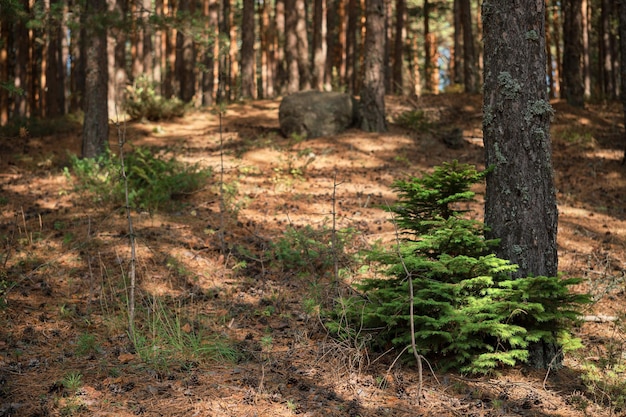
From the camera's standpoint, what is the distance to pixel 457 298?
442 cm

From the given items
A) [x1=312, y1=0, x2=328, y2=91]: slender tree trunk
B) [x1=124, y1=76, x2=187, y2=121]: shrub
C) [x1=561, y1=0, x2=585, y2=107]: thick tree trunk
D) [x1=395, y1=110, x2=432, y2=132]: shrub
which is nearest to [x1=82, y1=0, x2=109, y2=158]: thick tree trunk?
[x1=124, y1=76, x2=187, y2=121]: shrub

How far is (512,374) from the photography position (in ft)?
14.6

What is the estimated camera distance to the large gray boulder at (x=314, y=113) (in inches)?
523

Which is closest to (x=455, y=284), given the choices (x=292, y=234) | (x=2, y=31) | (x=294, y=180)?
(x=292, y=234)

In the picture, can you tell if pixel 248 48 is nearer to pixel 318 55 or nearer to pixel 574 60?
pixel 318 55

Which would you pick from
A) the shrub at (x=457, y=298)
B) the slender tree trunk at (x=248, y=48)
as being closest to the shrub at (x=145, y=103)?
the slender tree trunk at (x=248, y=48)

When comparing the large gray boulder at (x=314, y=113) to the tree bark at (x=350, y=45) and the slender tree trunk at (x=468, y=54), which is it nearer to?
the slender tree trunk at (x=468, y=54)

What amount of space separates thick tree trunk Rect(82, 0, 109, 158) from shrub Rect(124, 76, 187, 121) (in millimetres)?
4005

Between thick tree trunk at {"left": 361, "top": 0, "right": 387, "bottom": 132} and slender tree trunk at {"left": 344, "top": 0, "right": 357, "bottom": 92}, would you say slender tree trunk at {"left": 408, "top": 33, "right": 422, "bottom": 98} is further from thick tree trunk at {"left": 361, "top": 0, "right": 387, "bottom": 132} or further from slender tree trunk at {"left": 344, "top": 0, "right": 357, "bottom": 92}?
thick tree trunk at {"left": 361, "top": 0, "right": 387, "bottom": 132}

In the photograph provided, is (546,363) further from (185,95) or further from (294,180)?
(185,95)

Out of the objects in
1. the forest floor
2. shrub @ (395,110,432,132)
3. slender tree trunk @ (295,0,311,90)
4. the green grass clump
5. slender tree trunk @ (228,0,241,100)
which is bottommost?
the forest floor

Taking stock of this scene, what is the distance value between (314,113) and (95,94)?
5.21m

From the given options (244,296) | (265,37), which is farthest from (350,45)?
(244,296)

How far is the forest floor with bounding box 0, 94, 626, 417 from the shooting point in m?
3.97
